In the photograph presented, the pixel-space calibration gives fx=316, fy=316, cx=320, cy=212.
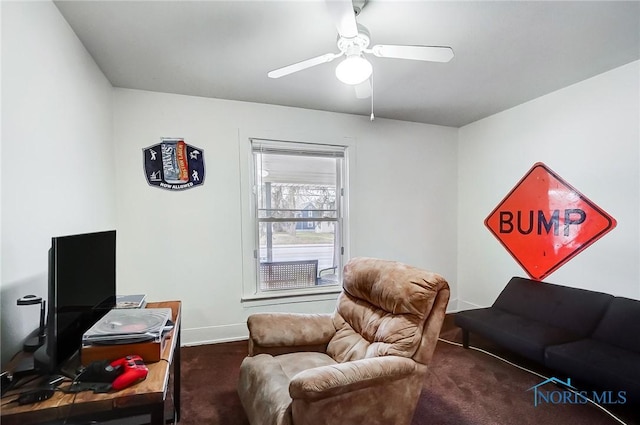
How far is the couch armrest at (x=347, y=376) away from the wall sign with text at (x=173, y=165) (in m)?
2.25

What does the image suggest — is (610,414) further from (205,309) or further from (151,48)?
(151,48)

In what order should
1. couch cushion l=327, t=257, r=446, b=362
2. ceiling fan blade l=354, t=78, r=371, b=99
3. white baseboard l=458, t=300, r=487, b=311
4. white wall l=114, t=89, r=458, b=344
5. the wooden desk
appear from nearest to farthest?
the wooden desk, couch cushion l=327, t=257, r=446, b=362, ceiling fan blade l=354, t=78, r=371, b=99, white wall l=114, t=89, r=458, b=344, white baseboard l=458, t=300, r=487, b=311

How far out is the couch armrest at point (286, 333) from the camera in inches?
77.7

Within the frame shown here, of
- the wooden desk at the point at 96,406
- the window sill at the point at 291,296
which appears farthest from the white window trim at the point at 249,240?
the wooden desk at the point at 96,406

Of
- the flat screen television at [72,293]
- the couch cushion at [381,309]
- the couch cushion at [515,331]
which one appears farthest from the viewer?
the couch cushion at [515,331]

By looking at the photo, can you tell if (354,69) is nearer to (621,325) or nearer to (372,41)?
(372,41)

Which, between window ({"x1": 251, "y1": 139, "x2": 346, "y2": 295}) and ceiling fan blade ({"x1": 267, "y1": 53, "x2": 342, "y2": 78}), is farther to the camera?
window ({"x1": 251, "y1": 139, "x2": 346, "y2": 295})

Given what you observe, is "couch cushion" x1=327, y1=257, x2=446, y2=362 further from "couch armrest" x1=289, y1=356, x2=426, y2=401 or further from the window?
the window

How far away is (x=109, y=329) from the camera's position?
131cm

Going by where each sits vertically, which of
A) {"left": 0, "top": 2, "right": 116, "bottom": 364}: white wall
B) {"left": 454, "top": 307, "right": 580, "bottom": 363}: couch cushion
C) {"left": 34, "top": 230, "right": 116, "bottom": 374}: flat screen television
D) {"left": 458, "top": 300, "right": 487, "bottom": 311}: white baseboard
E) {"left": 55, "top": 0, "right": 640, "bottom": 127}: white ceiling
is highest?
{"left": 55, "top": 0, "right": 640, "bottom": 127}: white ceiling

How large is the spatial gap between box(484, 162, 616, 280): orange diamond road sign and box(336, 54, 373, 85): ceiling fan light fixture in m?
2.44

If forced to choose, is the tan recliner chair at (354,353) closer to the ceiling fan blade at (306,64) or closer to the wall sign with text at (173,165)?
the ceiling fan blade at (306,64)

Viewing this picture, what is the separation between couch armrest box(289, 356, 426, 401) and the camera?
1295mm

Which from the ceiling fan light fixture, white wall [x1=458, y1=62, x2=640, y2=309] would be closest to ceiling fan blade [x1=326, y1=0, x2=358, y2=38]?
the ceiling fan light fixture
